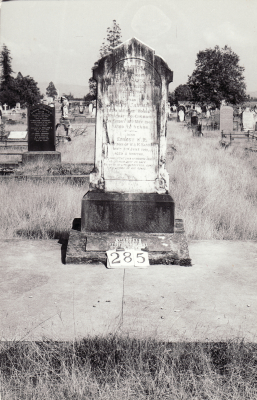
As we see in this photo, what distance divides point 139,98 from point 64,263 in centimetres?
185

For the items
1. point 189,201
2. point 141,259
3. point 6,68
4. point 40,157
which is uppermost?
point 6,68

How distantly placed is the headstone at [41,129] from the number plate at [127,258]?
8.34 meters

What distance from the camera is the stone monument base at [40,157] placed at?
39.8 feet

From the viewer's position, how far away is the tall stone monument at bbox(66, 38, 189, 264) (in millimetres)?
4676

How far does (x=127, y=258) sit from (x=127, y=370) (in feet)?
6.14

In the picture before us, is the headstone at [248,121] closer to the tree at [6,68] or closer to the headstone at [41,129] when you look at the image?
the headstone at [41,129]

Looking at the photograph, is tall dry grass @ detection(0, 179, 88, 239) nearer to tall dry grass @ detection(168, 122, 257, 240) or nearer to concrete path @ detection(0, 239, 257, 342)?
concrete path @ detection(0, 239, 257, 342)

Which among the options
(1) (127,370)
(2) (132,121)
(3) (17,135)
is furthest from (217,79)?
(1) (127,370)

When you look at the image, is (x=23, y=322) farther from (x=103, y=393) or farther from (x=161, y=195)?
(x=161, y=195)

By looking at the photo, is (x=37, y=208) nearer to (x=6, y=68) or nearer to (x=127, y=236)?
(x=127, y=236)

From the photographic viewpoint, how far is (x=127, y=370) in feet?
8.61

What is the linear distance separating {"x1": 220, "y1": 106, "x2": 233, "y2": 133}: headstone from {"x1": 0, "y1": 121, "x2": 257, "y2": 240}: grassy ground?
44.8ft

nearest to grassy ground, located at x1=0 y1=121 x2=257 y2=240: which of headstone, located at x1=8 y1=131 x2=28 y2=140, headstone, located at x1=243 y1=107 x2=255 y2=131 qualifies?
headstone, located at x1=8 y1=131 x2=28 y2=140

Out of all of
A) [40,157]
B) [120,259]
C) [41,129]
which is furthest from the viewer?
[41,129]
